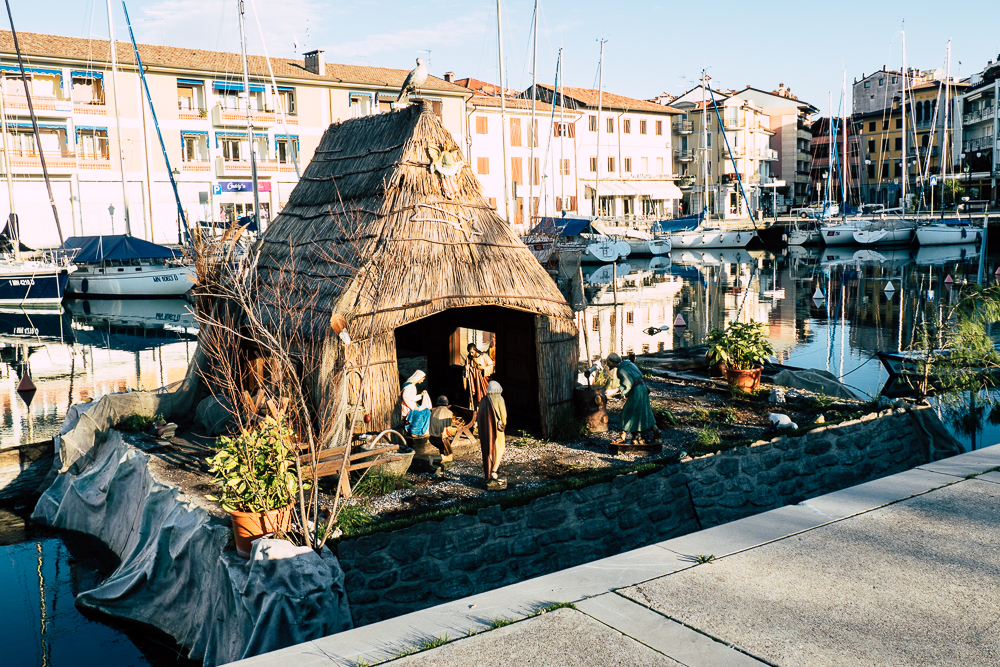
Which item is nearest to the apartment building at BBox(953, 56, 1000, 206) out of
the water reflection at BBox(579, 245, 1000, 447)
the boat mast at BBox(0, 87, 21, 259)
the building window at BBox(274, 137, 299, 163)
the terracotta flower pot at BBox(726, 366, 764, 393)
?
the water reflection at BBox(579, 245, 1000, 447)

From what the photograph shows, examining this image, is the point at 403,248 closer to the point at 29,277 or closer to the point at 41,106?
the point at 29,277

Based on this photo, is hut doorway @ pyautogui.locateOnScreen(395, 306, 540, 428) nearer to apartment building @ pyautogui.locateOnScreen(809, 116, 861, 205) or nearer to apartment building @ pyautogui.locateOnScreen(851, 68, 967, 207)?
apartment building @ pyautogui.locateOnScreen(851, 68, 967, 207)

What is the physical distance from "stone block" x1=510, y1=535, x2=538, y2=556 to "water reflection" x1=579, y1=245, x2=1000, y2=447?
25.8 ft

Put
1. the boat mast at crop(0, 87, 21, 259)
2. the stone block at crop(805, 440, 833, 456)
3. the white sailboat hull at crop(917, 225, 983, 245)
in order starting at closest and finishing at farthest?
the stone block at crop(805, 440, 833, 456) < the boat mast at crop(0, 87, 21, 259) < the white sailboat hull at crop(917, 225, 983, 245)

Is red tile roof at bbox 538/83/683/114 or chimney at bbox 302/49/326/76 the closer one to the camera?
chimney at bbox 302/49/326/76

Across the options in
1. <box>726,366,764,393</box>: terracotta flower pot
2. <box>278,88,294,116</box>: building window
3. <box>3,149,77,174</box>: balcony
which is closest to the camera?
<box>726,366,764,393</box>: terracotta flower pot

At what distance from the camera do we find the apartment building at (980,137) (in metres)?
71.2

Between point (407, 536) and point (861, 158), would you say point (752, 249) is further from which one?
point (407, 536)

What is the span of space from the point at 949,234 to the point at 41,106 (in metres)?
64.0

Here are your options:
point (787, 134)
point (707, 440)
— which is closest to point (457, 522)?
point (707, 440)

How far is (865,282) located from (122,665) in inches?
1712

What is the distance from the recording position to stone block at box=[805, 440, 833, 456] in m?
12.7

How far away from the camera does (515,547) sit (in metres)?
10.0

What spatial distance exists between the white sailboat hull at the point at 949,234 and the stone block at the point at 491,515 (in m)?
64.2
